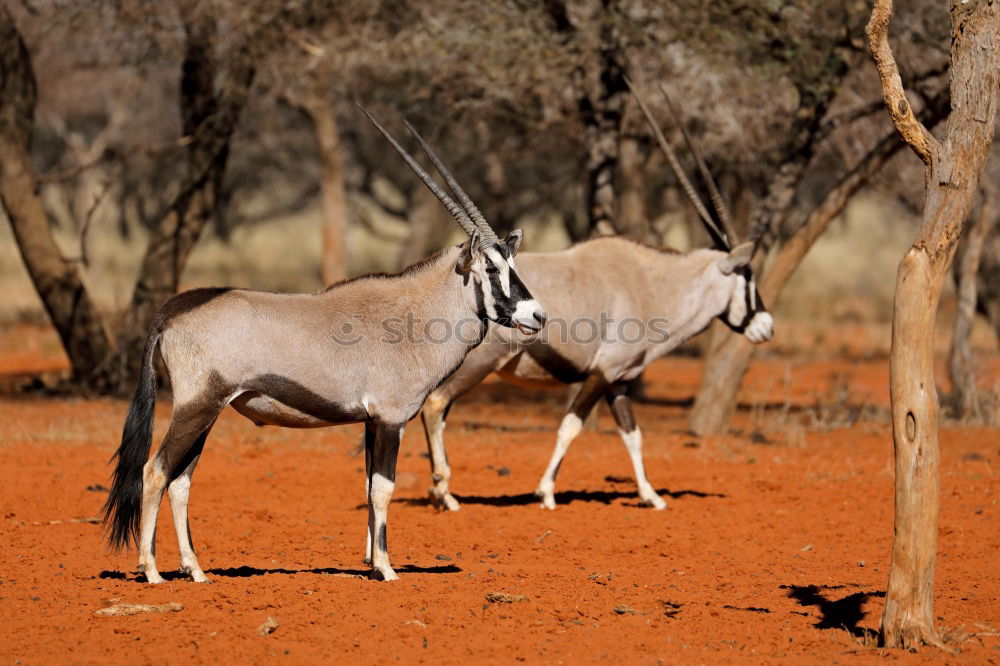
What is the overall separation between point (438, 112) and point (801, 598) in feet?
36.3

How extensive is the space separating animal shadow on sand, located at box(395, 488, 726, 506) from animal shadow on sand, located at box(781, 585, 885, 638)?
262cm

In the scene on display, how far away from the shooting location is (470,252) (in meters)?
6.62

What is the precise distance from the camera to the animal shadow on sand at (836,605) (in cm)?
555

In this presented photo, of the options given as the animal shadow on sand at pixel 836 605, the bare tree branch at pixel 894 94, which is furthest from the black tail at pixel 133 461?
the bare tree branch at pixel 894 94

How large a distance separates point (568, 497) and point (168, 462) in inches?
152

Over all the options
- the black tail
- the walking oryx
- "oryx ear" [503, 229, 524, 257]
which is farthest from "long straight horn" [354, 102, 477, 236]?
the black tail

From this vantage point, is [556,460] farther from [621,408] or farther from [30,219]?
[30,219]

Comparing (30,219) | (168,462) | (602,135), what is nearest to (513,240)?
(168,462)

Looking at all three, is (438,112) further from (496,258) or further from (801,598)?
(801,598)

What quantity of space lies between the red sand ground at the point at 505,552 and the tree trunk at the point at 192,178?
4.61 ft

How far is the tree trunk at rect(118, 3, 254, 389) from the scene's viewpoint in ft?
44.4

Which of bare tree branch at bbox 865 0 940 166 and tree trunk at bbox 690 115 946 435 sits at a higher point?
bare tree branch at bbox 865 0 940 166

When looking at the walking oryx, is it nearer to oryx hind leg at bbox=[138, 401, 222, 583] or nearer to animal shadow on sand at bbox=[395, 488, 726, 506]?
oryx hind leg at bbox=[138, 401, 222, 583]

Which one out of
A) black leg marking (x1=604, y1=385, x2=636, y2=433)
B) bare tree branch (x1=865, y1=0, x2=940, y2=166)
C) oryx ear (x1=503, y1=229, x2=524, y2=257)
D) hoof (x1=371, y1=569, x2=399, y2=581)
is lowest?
hoof (x1=371, y1=569, x2=399, y2=581)
